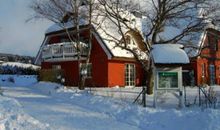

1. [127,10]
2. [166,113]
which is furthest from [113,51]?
[166,113]

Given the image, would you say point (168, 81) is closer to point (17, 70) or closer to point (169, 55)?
point (169, 55)

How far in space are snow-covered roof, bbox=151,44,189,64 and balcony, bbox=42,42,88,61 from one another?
18.0 meters

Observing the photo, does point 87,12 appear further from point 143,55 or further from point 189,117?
point 189,117

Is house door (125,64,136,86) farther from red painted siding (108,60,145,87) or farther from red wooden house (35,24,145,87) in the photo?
red painted siding (108,60,145,87)

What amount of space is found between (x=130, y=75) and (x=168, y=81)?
20.3 meters

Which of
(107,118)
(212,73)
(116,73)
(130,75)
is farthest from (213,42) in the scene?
(107,118)

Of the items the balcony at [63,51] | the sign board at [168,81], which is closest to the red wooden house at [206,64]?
the balcony at [63,51]

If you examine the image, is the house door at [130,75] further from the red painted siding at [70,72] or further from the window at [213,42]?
the window at [213,42]

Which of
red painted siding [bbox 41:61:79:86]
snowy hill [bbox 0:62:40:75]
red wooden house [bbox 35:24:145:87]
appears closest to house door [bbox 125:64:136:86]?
red wooden house [bbox 35:24:145:87]

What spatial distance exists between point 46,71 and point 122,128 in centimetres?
2605

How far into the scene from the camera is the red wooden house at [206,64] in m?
39.0

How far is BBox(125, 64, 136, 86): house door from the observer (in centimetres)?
3769

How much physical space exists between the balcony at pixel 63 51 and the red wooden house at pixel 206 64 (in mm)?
9803

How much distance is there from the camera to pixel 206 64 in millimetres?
41969
